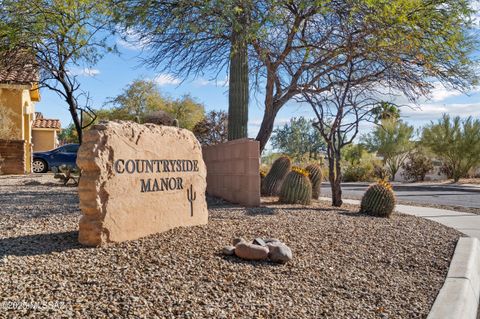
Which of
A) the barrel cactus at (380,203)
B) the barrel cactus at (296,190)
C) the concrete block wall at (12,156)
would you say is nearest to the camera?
the barrel cactus at (380,203)

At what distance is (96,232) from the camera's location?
5215 mm

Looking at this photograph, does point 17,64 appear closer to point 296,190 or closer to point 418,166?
point 296,190

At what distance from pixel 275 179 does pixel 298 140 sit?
4307 centimetres

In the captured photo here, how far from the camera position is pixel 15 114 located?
75.9 feet

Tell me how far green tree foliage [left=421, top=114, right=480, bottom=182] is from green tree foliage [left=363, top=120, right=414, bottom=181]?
123 inches

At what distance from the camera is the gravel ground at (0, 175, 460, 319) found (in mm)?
3775

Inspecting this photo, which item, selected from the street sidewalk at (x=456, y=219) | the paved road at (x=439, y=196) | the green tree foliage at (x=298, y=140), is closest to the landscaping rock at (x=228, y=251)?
the street sidewalk at (x=456, y=219)

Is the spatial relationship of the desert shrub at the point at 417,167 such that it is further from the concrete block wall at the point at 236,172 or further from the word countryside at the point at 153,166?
the word countryside at the point at 153,166

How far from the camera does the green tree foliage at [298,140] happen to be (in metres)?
56.4

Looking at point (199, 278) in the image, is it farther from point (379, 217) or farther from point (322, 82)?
point (322, 82)

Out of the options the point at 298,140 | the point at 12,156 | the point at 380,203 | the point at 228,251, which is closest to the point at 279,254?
the point at 228,251

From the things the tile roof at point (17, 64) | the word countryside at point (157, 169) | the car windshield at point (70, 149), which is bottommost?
the word countryside at point (157, 169)

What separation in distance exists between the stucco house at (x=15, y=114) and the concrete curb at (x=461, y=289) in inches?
637

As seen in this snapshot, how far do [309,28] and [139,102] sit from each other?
28515 mm
